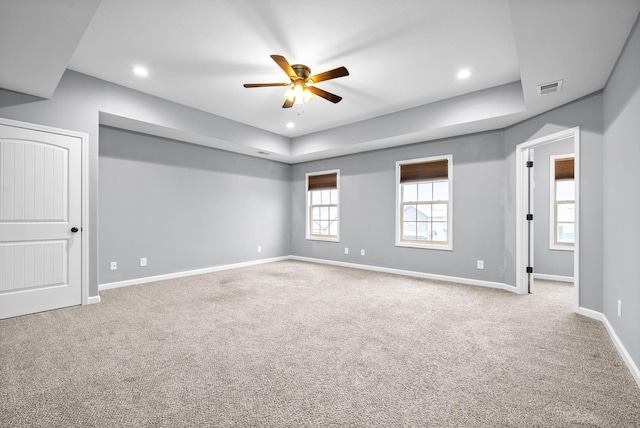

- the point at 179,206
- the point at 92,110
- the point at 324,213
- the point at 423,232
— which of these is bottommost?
the point at 423,232

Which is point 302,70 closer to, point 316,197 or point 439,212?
point 439,212

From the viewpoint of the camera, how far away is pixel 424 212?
5336mm

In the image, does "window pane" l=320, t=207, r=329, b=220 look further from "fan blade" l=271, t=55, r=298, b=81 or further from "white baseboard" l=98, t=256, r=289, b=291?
"fan blade" l=271, t=55, r=298, b=81

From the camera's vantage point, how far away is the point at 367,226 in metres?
5.94

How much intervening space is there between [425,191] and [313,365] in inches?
160

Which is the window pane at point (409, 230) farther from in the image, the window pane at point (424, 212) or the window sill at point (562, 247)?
the window sill at point (562, 247)

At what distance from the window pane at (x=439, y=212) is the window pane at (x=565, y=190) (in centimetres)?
196

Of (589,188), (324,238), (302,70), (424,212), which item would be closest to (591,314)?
(589,188)

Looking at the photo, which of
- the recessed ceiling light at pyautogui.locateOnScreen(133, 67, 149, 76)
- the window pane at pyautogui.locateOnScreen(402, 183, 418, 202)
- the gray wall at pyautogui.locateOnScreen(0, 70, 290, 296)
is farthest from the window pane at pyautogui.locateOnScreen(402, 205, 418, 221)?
the recessed ceiling light at pyautogui.locateOnScreen(133, 67, 149, 76)

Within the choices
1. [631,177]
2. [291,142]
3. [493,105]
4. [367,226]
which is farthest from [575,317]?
[291,142]

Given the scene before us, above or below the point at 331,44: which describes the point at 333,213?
below

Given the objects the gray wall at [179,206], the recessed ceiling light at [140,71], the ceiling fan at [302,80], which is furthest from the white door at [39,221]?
the ceiling fan at [302,80]

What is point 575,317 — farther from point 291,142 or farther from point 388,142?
point 291,142

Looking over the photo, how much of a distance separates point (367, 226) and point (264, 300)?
9.50 ft
